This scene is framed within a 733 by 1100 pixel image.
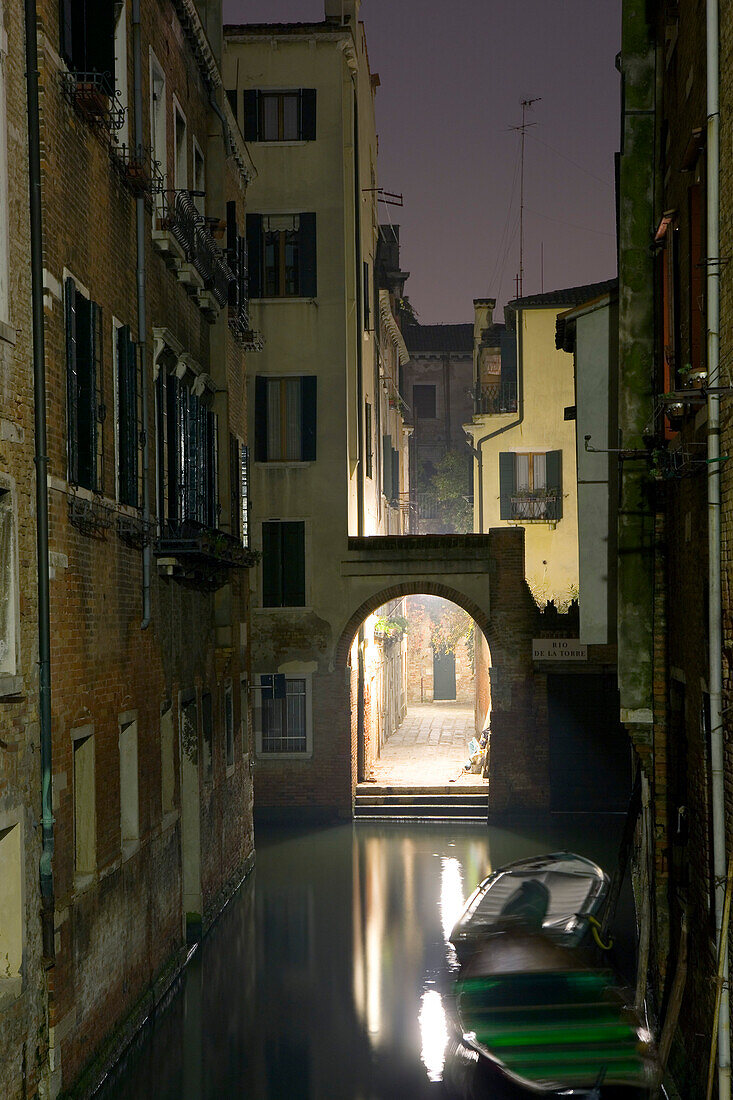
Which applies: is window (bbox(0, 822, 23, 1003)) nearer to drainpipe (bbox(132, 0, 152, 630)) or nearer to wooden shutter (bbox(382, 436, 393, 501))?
drainpipe (bbox(132, 0, 152, 630))

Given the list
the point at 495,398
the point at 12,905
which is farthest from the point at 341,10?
the point at 12,905

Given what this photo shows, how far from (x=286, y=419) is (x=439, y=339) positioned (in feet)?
104

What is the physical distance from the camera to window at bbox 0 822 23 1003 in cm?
852

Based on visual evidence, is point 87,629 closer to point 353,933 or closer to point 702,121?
point 702,121

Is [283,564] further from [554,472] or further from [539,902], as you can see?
[539,902]

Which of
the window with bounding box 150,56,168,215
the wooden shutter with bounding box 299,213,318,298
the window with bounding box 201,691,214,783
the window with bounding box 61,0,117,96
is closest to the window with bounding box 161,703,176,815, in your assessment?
the window with bounding box 201,691,214,783

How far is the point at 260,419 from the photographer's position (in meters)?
24.3

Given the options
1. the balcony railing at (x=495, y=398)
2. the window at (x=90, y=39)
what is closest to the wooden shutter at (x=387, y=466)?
the balcony railing at (x=495, y=398)

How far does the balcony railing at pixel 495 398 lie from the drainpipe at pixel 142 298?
1851 centimetres

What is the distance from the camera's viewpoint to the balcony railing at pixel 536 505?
29.7 m

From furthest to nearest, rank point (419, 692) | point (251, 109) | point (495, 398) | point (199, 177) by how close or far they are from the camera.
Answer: point (419, 692)
point (495, 398)
point (251, 109)
point (199, 177)

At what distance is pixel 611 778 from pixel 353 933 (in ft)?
29.3

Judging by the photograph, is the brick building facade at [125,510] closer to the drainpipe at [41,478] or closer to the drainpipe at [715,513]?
the drainpipe at [41,478]

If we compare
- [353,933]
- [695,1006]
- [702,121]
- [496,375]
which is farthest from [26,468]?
[496,375]
